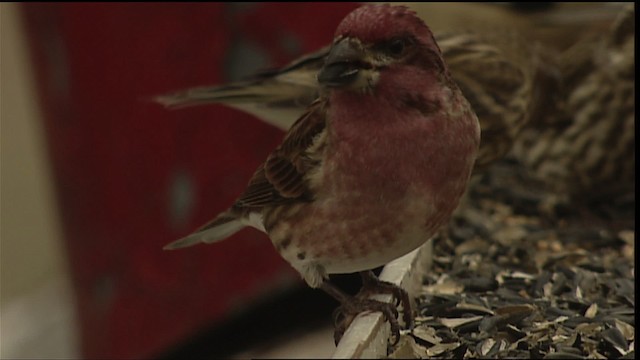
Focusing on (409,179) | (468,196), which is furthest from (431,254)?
(409,179)

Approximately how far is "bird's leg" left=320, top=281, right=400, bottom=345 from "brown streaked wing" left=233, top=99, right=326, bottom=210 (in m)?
0.13

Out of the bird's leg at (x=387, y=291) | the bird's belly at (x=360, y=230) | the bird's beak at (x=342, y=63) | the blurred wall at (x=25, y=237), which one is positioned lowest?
the blurred wall at (x=25, y=237)

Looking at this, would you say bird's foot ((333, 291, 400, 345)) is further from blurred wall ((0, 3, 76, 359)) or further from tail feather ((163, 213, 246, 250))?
blurred wall ((0, 3, 76, 359))

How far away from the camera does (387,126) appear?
51.8 inches

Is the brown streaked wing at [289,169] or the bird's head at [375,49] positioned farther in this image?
the brown streaked wing at [289,169]

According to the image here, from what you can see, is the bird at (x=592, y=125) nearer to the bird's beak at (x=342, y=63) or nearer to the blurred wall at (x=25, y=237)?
the bird's beak at (x=342, y=63)

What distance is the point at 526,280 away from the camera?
6.24 ft

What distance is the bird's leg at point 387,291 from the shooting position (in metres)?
1.59

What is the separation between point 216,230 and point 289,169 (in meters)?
0.18

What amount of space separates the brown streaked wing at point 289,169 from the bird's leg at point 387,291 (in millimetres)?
201

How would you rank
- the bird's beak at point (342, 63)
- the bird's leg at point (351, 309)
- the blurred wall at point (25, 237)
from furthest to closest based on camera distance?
the blurred wall at point (25, 237), the bird's leg at point (351, 309), the bird's beak at point (342, 63)

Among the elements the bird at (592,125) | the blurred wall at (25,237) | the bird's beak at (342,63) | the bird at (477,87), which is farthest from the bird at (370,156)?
the blurred wall at (25,237)

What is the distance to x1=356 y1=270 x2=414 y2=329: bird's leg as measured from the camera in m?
1.59

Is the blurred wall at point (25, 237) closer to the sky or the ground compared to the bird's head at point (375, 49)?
closer to the ground
